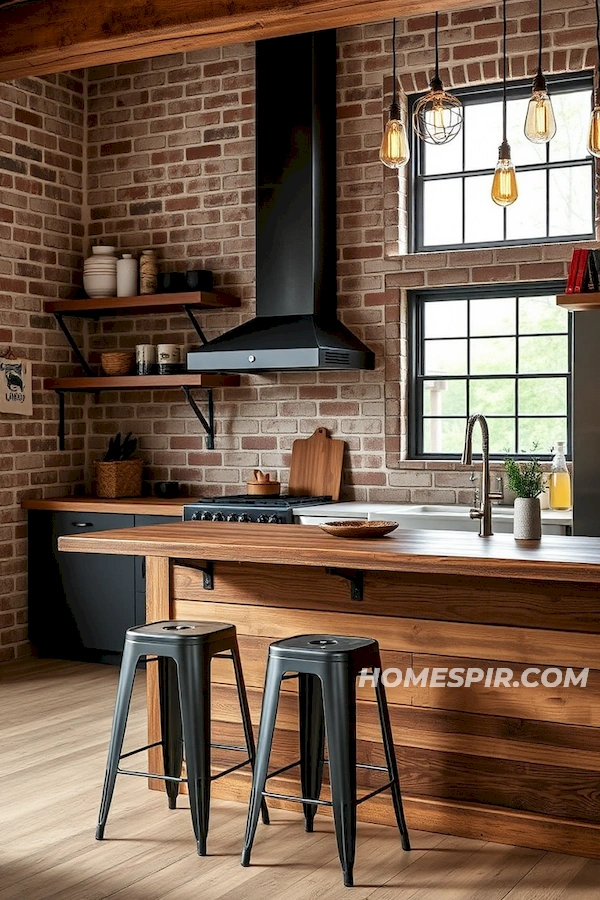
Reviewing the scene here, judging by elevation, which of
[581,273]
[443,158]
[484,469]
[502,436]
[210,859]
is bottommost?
[210,859]

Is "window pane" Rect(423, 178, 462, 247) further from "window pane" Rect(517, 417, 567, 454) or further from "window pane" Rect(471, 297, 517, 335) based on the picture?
"window pane" Rect(517, 417, 567, 454)

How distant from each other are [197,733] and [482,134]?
3.69 metres

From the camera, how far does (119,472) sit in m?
6.40

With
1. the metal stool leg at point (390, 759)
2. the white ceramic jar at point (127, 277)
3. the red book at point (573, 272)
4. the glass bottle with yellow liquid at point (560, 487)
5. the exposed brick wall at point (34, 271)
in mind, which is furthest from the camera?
the white ceramic jar at point (127, 277)

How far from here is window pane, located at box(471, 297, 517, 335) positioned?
226 inches

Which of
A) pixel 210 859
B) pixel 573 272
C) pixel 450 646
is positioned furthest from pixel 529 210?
pixel 210 859

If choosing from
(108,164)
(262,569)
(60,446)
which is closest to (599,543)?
(262,569)

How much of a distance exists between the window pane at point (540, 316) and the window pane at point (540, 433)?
1.50 feet

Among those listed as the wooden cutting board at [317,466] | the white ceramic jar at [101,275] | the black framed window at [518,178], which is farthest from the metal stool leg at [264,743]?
the white ceramic jar at [101,275]

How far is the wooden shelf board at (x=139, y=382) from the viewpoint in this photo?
20.0 ft

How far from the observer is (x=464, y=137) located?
5.84m

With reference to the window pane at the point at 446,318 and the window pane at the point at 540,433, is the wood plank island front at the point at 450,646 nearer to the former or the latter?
the window pane at the point at 540,433

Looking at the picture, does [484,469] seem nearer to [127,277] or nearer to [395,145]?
[395,145]

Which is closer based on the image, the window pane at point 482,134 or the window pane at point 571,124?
the window pane at point 571,124
